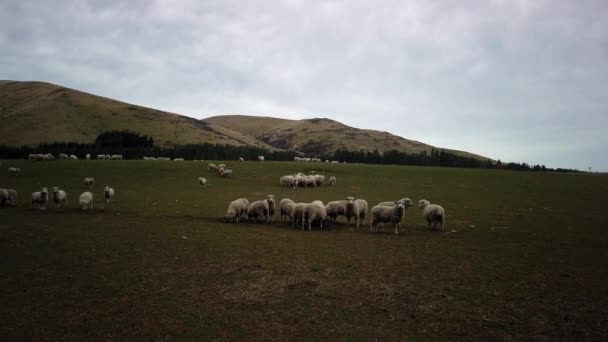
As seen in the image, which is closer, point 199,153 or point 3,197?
point 3,197

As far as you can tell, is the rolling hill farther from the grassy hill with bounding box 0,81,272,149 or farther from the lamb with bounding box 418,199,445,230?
the lamb with bounding box 418,199,445,230

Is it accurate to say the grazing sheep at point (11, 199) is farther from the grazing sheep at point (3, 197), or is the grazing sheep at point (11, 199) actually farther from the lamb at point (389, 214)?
the lamb at point (389, 214)

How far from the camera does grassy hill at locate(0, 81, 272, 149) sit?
119438mm

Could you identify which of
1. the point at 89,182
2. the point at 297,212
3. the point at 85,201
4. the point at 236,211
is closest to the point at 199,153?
the point at 89,182

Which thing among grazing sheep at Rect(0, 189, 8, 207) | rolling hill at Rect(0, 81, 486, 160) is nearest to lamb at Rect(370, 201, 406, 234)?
grazing sheep at Rect(0, 189, 8, 207)

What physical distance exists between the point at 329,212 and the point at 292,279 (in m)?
11.4

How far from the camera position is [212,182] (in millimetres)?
45656

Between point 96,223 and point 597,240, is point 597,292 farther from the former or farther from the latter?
point 96,223

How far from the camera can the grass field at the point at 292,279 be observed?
7.69 metres

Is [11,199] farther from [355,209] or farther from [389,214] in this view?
[389,214]

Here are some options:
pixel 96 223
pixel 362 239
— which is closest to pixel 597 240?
pixel 362 239

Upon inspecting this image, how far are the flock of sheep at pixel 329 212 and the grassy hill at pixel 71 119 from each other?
11919cm

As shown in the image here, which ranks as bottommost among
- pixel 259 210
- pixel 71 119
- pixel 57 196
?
pixel 57 196

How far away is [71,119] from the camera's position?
136 meters
